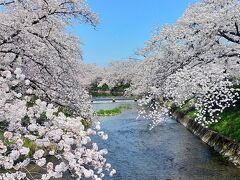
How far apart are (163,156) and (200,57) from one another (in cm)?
728

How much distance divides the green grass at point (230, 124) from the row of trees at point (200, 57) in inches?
88.4

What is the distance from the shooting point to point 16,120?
8.14 m

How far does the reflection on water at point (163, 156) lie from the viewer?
808 inches

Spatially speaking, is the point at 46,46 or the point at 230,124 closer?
the point at 46,46

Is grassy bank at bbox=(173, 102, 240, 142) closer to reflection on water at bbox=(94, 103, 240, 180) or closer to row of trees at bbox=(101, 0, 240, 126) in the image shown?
reflection on water at bbox=(94, 103, 240, 180)

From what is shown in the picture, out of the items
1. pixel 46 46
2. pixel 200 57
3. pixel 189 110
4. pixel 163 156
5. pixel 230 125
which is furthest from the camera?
pixel 189 110

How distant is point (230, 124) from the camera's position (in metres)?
26.0

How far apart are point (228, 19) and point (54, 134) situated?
14.6 metres

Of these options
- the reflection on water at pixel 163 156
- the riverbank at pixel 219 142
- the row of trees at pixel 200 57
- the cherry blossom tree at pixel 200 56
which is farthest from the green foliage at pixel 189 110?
the cherry blossom tree at pixel 200 56

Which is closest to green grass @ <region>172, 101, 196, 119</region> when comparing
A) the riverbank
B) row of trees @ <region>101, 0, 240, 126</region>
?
the riverbank

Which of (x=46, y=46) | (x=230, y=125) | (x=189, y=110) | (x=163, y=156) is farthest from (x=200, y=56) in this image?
(x=189, y=110)

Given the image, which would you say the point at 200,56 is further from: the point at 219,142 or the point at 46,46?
the point at 46,46

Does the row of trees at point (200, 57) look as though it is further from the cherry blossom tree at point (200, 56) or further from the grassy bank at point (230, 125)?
the grassy bank at point (230, 125)

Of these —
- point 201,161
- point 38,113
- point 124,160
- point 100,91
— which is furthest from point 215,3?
point 100,91
